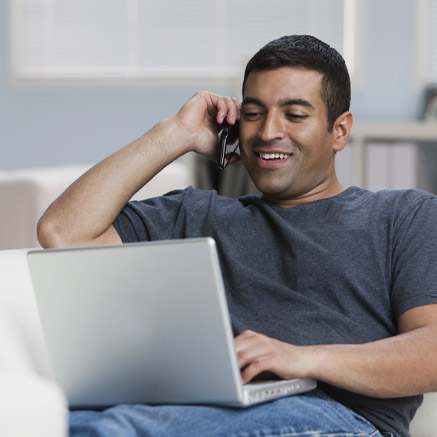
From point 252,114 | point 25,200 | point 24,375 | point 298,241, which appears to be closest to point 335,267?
point 298,241

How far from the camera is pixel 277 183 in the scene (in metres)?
1.81

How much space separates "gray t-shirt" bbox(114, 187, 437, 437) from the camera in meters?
1.58

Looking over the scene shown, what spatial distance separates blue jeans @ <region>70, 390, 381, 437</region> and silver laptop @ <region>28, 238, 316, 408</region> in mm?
24

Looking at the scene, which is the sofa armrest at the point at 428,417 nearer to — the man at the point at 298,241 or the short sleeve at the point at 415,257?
the man at the point at 298,241

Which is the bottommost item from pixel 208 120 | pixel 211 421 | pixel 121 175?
pixel 211 421

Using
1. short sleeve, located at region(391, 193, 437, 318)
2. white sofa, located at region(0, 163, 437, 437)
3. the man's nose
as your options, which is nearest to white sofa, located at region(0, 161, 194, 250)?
white sofa, located at region(0, 163, 437, 437)

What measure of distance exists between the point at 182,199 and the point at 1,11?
10.6ft

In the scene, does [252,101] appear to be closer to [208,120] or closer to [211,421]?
[208,120]

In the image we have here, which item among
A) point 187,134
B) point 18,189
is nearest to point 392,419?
point 187,134

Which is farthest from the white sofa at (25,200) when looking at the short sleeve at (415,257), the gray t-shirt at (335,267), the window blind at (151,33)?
the window blind at (151,33)

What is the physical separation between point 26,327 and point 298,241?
1.83 ft

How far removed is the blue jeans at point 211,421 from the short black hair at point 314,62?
74 centimetres

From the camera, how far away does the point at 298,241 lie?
66.7 inches

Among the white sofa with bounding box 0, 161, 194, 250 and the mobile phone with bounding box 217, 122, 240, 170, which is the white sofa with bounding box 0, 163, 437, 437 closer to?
the white sofa with bounding box 0, 161, 194, 250
